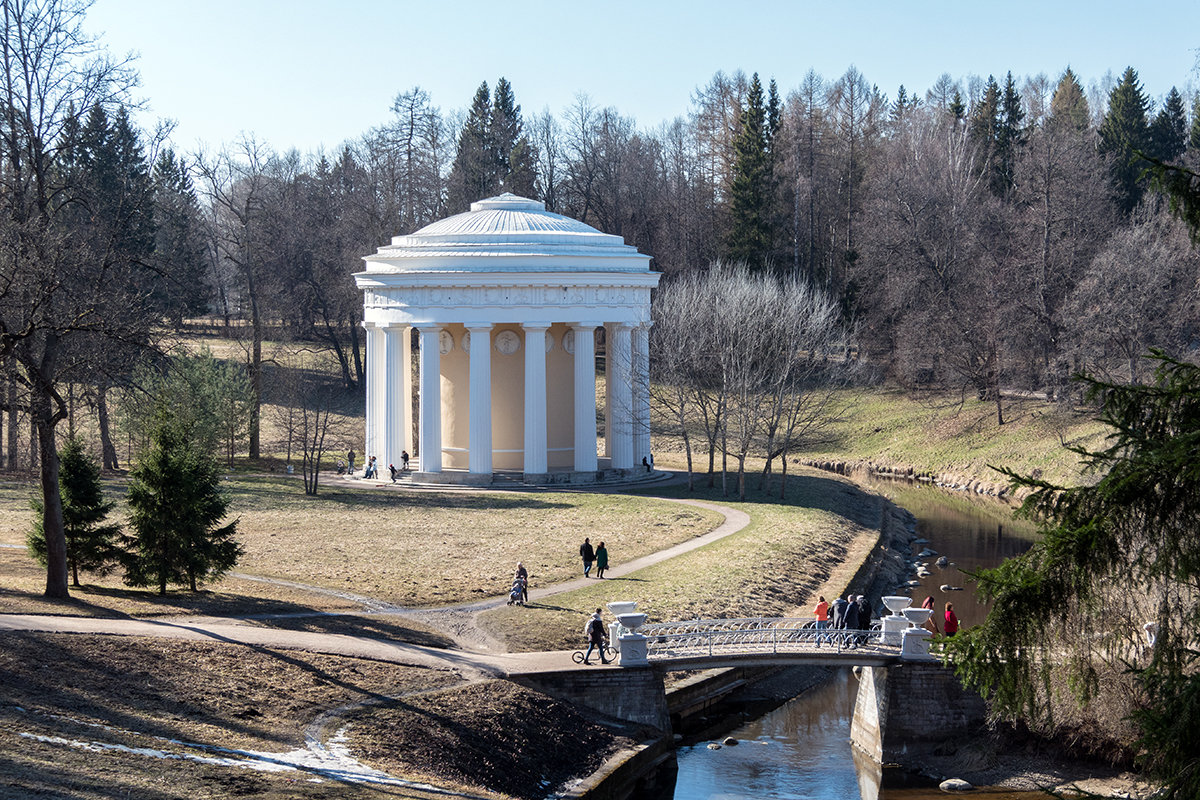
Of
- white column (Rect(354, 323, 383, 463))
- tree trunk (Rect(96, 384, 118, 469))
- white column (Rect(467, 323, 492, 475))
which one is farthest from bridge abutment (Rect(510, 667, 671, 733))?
tree trunk (Rect(96, 384, 118, 469))

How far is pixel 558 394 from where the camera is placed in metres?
50.6

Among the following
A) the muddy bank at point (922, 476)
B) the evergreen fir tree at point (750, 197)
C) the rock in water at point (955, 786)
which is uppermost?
the evergreen fir tree at point (750, 197)

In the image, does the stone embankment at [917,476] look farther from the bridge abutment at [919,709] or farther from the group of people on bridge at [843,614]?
the bridge abutment at [919,709]

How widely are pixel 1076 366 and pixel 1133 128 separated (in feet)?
100

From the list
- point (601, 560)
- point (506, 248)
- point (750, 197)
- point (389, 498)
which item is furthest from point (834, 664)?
point (750, 197)

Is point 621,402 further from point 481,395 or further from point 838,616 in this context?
point 838,616

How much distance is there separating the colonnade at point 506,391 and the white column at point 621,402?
42mm

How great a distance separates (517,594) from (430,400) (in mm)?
20770

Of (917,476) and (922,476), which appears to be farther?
(917,476)

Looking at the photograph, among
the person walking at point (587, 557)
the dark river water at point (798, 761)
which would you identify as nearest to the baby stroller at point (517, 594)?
the person walking at point (587, 557)

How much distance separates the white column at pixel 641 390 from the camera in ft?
164

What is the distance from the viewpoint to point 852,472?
64.6 m

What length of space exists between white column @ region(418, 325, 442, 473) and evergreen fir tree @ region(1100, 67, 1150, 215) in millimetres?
47108

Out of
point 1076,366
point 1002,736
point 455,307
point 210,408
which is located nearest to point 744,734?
point 1002,736
